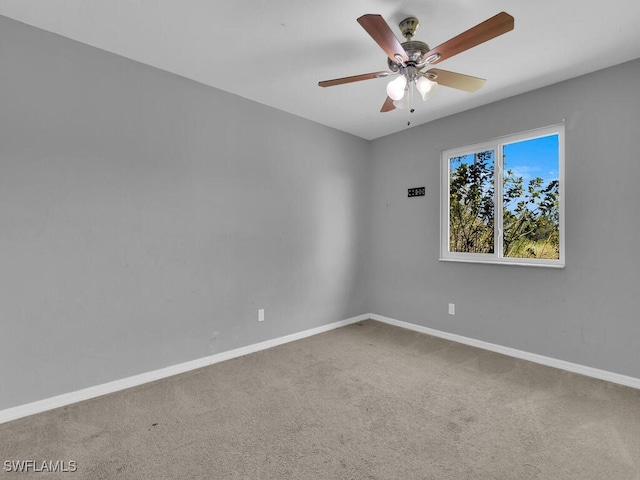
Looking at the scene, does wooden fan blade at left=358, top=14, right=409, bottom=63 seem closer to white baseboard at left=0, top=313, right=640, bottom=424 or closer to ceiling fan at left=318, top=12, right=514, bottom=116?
ceiling fan at left=318, top=12, right=514, bottom=116

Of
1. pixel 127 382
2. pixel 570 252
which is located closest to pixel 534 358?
pixel 570 252

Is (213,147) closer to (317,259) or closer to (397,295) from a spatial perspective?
(317,259)

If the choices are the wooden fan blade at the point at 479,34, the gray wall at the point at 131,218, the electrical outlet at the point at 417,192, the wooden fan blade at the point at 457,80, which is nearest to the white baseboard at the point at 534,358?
the gray wall at the point at 131,218

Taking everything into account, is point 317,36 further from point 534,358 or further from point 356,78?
point 534,358

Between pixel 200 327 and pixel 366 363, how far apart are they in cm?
160

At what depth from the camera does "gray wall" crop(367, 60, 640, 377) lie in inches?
99.0

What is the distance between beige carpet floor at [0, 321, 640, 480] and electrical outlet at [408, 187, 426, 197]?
6.75 feet

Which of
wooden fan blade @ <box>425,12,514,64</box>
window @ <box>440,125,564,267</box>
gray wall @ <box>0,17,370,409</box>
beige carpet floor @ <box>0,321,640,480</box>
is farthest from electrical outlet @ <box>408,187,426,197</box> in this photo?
wooden fan blade @ <box>425,12,514,64</box>

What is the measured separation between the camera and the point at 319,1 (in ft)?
6.09

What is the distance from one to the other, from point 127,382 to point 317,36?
299cm

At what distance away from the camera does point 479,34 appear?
1.58 meters

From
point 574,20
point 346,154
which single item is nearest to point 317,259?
point 346,154

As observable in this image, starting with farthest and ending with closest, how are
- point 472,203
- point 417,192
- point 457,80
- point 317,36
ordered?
point 417,192
point 472,203
point 317,36
point 457,80

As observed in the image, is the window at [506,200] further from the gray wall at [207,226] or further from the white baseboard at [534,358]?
the white baseboard at [534,358]
